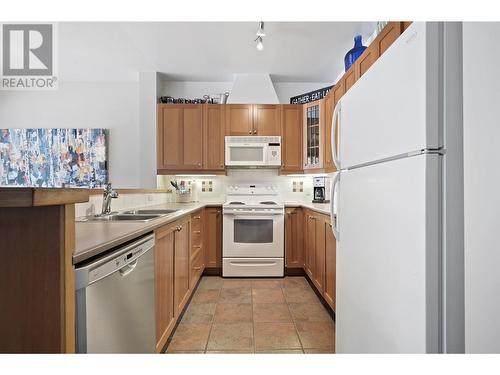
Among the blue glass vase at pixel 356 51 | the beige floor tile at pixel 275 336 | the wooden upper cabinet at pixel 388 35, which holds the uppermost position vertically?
the blue glass vase at pixel 356 51

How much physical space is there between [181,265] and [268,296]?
1.03m

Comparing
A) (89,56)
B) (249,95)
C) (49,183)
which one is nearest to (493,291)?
(249,95)

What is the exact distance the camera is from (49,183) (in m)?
3.92

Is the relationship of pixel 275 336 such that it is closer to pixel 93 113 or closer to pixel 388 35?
pixel 388 35

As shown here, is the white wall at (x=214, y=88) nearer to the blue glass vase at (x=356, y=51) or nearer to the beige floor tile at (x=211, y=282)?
the blue glass vase at (x=356, y=51)

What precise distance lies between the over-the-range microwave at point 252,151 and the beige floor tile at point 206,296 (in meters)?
1.60

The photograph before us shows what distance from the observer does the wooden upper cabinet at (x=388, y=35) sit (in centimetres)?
143

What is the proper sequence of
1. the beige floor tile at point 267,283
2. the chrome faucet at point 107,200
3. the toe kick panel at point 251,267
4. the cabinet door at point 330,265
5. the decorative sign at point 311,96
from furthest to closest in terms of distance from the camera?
1. the decorative sign at point 311,96
2. the toe kick panel at point 251,267
3. the beige floor tile at point 267,283
4. the cabinet door at point 330,265
5. the chrome faucet at point 107,200

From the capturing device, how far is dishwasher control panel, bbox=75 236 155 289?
0.78m

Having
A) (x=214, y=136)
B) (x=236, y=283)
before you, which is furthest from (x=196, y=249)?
(x=214, y=136)

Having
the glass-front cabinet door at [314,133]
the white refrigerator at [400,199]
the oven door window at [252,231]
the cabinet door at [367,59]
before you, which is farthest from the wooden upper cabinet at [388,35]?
the oven door window at [252,231]

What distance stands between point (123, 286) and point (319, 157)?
8.88 ft

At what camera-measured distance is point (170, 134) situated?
3.47 m

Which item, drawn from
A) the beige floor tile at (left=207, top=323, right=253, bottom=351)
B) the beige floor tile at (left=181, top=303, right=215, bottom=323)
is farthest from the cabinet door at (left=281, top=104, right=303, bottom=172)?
the beige floor tile at (left=207, top=323, right=253, bottom=351)
